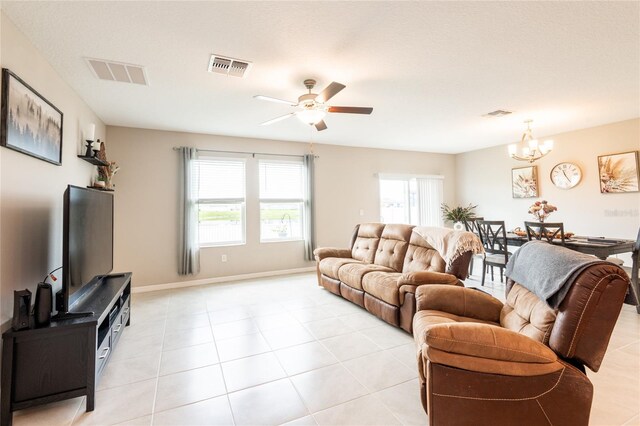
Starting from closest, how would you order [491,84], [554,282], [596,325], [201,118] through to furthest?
[596,325], [554,282], [491,84], [201,118]

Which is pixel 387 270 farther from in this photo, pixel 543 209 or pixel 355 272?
pixel 543 209

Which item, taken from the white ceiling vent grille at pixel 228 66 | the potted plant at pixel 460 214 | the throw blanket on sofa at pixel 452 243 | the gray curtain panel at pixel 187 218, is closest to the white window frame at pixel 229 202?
the gray curtain panel at pixel 187 218

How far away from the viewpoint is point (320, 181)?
588cm

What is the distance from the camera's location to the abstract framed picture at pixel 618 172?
14.6 feet

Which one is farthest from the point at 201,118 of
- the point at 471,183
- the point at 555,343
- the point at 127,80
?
the point at 471,183

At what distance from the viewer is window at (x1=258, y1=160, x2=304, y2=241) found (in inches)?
214

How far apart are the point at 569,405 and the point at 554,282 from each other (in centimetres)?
56

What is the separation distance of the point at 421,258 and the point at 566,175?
3.92m

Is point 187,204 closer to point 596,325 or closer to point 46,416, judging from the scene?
point 46,416

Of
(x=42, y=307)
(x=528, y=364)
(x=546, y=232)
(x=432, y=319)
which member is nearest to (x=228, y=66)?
(x=42, y=307)

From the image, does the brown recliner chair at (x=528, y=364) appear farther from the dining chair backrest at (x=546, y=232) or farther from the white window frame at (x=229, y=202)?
the white window frame at (x=229, y=202)

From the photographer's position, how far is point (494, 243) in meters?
4.61

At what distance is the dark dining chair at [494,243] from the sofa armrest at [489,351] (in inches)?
129

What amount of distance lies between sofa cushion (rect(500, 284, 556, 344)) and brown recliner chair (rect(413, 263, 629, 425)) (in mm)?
39
